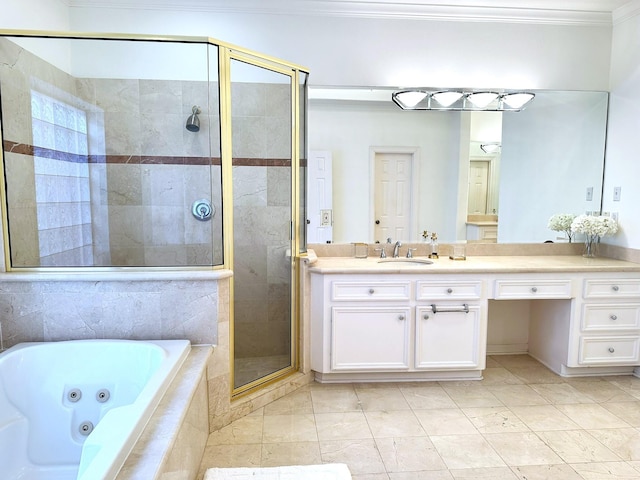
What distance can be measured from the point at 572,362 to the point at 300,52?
9.39ft

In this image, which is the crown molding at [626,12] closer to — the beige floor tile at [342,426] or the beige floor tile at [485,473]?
the beige floor tile at [485,473]

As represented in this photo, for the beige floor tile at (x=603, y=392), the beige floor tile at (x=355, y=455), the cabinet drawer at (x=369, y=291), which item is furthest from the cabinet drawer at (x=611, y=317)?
the beige floor tile at (x=355, y=455)

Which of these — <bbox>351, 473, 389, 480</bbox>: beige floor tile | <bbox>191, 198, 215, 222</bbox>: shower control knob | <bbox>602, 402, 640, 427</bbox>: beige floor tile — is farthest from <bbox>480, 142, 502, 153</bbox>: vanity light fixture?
<bbox>351, 473, 389, 480</bbox>: beige floor tile

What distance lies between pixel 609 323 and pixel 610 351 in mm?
197

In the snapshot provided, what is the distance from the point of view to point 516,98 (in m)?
3.20

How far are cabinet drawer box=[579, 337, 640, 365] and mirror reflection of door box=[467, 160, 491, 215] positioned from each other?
46.5 inches

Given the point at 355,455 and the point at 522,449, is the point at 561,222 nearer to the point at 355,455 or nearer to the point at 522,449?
the point at 522,449

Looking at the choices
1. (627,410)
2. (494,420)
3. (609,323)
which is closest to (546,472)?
(494,420)

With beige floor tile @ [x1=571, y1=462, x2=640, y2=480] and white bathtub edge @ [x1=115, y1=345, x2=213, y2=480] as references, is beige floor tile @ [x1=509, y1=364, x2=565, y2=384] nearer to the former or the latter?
beige floor tile @ [x1=571, y1=462, x2=640, y2=480]

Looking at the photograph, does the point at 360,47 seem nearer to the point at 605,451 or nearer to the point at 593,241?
the point at 593,241

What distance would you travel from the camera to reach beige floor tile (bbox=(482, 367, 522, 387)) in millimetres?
2908

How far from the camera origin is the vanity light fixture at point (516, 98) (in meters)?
3.19

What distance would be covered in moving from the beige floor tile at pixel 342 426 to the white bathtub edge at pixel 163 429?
2.49 ft

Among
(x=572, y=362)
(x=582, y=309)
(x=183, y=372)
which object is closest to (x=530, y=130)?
(x=582, y=309)
